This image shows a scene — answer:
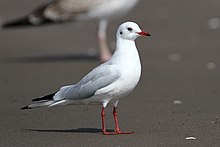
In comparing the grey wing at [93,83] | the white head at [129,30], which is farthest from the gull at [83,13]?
the grey wing at [93,83]

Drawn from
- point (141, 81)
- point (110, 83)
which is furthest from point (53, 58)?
point (110, 83)

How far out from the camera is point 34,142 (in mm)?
6496

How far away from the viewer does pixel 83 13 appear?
1279 centimetres

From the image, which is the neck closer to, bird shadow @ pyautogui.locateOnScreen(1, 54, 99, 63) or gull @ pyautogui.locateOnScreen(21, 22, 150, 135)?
gull @ pyautogui.locateOnScreen(21, 22, 150, 135)

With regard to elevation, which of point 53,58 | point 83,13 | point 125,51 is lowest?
point 125,51

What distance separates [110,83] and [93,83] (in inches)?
7.6

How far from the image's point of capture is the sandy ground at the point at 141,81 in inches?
267

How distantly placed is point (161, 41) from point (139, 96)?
440cm

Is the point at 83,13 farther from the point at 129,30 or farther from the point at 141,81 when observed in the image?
the point at 129,30

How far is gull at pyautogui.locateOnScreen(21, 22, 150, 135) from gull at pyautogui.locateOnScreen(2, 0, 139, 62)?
5028mm

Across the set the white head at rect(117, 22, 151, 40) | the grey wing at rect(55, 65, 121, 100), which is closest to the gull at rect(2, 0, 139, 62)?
the white head at rect(117, 22, 151, 40)

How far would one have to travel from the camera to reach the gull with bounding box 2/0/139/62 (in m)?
12.5

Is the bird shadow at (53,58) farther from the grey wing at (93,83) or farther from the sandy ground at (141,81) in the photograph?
the grey wing at (93,83)

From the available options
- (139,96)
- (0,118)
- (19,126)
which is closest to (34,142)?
(19,126)
